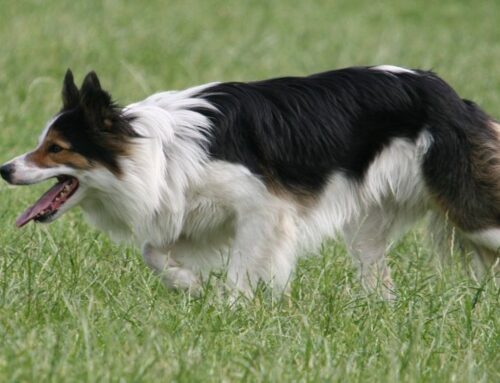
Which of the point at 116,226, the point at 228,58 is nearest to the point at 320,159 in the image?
the point at 116,226

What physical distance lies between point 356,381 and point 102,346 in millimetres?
1041

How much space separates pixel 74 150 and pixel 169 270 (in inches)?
30.8

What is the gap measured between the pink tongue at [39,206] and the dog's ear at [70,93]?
395 mm

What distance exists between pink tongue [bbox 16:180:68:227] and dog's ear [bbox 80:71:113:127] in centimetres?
38

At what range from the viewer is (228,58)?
13.5 meters

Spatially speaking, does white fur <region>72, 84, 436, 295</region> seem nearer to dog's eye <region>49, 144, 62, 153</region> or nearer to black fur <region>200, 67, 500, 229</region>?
black fur <region>200, 67, 500, 229</region>

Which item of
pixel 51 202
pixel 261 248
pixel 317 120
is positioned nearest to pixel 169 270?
pixel 261 248

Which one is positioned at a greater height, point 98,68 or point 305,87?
point 305,87

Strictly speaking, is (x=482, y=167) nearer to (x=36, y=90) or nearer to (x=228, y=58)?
(x=36, y=90)

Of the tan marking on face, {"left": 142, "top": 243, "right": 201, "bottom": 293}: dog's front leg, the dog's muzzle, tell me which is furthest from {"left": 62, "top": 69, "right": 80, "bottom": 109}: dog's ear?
{"left": 142, "top": 243, "right": 201, "bottom": 293}: dog's front leg

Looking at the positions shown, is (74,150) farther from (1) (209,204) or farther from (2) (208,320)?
(2) (208,320)

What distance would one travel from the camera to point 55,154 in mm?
5633

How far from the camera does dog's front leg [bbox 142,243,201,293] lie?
580cm

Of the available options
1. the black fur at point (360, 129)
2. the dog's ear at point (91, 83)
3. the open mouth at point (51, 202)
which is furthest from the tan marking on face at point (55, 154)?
the black fur at point (360, 129)
